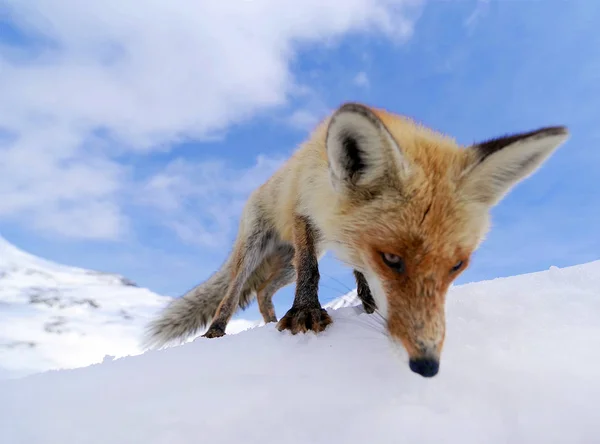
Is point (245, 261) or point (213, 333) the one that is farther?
point (245, 261)

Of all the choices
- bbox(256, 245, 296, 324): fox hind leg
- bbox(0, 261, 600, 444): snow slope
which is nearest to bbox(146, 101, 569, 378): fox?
bbox(0, 261, 600, 444): snow slope

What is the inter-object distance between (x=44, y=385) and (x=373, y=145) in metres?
2.24

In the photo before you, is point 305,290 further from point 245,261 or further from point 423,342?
point 245,261

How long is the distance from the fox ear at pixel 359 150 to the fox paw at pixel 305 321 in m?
0.84

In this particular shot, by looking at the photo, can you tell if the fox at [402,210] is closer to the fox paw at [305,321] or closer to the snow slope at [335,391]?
the fox paw at [305,321]

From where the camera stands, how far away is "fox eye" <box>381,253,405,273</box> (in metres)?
2.16

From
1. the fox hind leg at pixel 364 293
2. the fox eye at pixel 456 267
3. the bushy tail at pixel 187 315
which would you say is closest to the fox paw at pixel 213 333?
the bushy tail at pixel 187 315

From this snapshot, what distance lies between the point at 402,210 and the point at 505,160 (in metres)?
0.73

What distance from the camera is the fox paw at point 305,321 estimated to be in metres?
2.65

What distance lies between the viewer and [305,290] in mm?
3016

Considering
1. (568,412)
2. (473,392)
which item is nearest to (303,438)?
(473,392)

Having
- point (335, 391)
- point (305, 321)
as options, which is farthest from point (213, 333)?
point (335, 391)

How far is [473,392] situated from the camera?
1.82m

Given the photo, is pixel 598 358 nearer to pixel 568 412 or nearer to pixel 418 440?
pixel 568 412
